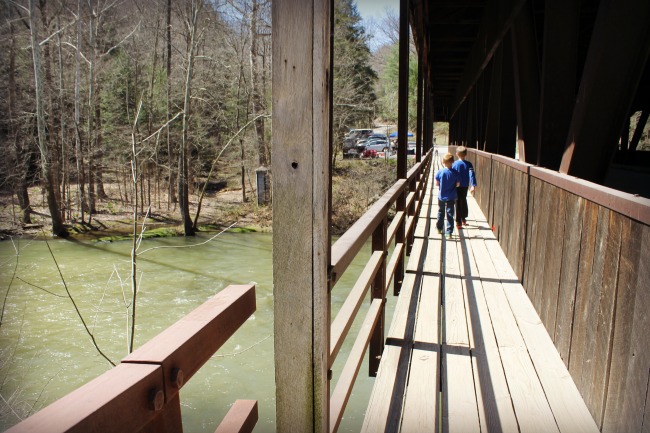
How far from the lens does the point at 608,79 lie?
3.60 metres

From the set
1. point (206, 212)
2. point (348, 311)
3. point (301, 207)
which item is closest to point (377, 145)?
point (206, 212)

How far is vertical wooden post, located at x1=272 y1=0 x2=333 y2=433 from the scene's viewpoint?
1.84m

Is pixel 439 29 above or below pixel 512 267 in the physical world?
above

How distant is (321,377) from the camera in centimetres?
208

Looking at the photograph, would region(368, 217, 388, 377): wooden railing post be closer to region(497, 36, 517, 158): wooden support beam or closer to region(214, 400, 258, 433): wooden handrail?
region(214, 400, 258, 433): wooden handrail

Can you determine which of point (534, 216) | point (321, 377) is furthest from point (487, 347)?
point (321, 377)

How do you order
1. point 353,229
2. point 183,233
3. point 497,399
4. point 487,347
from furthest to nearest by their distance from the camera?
point 183,233 < point 487,347 < point 497,399 < point 353,229

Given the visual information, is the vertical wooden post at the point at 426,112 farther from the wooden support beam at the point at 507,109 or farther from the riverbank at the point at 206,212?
the riverbank at the point at 206,212

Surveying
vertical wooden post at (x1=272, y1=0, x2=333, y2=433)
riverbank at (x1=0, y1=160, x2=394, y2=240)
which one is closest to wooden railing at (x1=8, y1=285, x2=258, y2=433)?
vertical wooden post at (x1=272, y1=0, x2=333, y2=433)

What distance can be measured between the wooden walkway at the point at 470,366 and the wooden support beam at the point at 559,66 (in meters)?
1.73

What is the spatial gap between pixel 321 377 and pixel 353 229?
1133 mm

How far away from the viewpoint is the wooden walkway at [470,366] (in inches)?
123

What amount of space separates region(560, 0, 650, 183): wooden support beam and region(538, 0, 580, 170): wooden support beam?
0.77 meters

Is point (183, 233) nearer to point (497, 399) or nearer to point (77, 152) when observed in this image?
point (77, 152)
